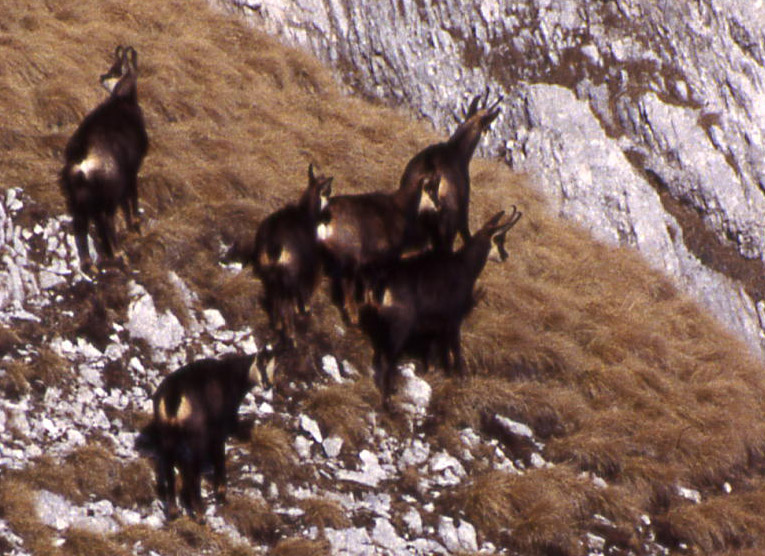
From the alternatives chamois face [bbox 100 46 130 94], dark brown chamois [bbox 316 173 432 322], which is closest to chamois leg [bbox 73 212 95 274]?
dark brown chamois [bbox 316 173 432 322]

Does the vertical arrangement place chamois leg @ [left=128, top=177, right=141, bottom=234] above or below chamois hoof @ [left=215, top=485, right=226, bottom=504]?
above

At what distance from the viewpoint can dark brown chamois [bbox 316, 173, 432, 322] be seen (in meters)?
8.17

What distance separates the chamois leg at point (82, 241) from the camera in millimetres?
7910

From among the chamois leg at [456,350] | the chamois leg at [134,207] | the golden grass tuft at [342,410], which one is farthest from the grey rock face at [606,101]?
the golden grass tuft at [342,410]

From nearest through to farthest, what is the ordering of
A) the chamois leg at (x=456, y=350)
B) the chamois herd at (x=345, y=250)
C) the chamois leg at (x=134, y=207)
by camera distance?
the chamois herd at (x=345, y=250) < the chamois leg at (x=134, y=207) < the chamois leg at (x=456, y=350)

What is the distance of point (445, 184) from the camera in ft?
30.2

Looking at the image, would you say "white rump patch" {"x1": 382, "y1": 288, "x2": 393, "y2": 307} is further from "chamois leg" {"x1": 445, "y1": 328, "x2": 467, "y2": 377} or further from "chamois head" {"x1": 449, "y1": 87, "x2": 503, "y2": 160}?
"chamois head" {"x1": 449, "y1": 87, "x2": 503, "y2": 160}

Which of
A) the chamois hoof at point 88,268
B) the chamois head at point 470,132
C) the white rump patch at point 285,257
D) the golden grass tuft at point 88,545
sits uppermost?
the chamois head at point 470,132

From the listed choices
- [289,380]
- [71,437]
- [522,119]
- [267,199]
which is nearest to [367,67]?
[522,119]

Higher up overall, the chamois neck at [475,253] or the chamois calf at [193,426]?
the chamois neck at [475,253]

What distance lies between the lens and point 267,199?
9391mm

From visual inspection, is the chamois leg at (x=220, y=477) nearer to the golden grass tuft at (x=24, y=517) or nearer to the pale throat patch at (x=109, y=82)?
the golden grass tuft at (x=24, y=517)

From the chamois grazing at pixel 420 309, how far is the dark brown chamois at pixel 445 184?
0.31 meters

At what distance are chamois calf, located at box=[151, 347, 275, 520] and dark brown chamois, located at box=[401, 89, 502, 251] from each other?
279cm
